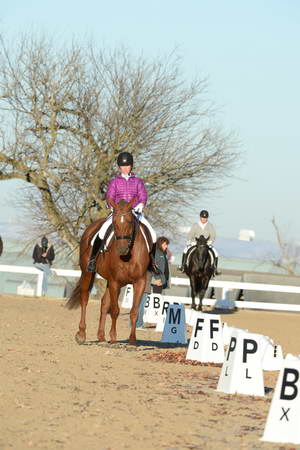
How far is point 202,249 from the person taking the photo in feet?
94.9

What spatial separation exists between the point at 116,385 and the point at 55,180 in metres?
24.1

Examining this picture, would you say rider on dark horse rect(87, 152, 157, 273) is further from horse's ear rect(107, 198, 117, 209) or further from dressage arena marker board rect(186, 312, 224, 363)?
dressage arena marker board rect(186, 312, 224, 363)

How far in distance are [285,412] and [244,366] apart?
2798 millimetres

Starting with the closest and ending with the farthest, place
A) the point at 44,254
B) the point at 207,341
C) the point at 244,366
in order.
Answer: the point at 244,366, the point at 207,341, the point at 44,254

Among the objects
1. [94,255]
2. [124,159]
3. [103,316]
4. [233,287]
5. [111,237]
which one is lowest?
[103,316]

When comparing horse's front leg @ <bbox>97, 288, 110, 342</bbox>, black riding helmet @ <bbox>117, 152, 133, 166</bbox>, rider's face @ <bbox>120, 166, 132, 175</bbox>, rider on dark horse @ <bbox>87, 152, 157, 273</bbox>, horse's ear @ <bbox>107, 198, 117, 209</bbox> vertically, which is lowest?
horse's front leg @ <bbox>97, 288, 110, 342</bbox>

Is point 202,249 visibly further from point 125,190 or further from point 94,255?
point 125,190

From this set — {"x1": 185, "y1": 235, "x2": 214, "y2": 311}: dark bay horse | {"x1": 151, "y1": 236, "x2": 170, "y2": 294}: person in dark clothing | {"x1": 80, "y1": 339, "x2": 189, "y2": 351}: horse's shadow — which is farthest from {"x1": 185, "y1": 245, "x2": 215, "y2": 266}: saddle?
{"x1": 80, "y1": 339, "x2": 189, "y2": 351}: horse's shadow

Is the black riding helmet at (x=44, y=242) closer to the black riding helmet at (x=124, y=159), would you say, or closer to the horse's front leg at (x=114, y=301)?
the horse's front leg at (x=114, y=301)

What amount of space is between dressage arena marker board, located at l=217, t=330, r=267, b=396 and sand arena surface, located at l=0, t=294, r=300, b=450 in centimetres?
16

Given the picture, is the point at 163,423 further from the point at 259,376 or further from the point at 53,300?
the point at 53,300

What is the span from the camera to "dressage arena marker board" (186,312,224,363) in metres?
15.1

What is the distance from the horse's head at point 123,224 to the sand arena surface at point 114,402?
159cm

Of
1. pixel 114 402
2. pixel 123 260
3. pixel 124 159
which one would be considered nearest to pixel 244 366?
pixel 114 402
